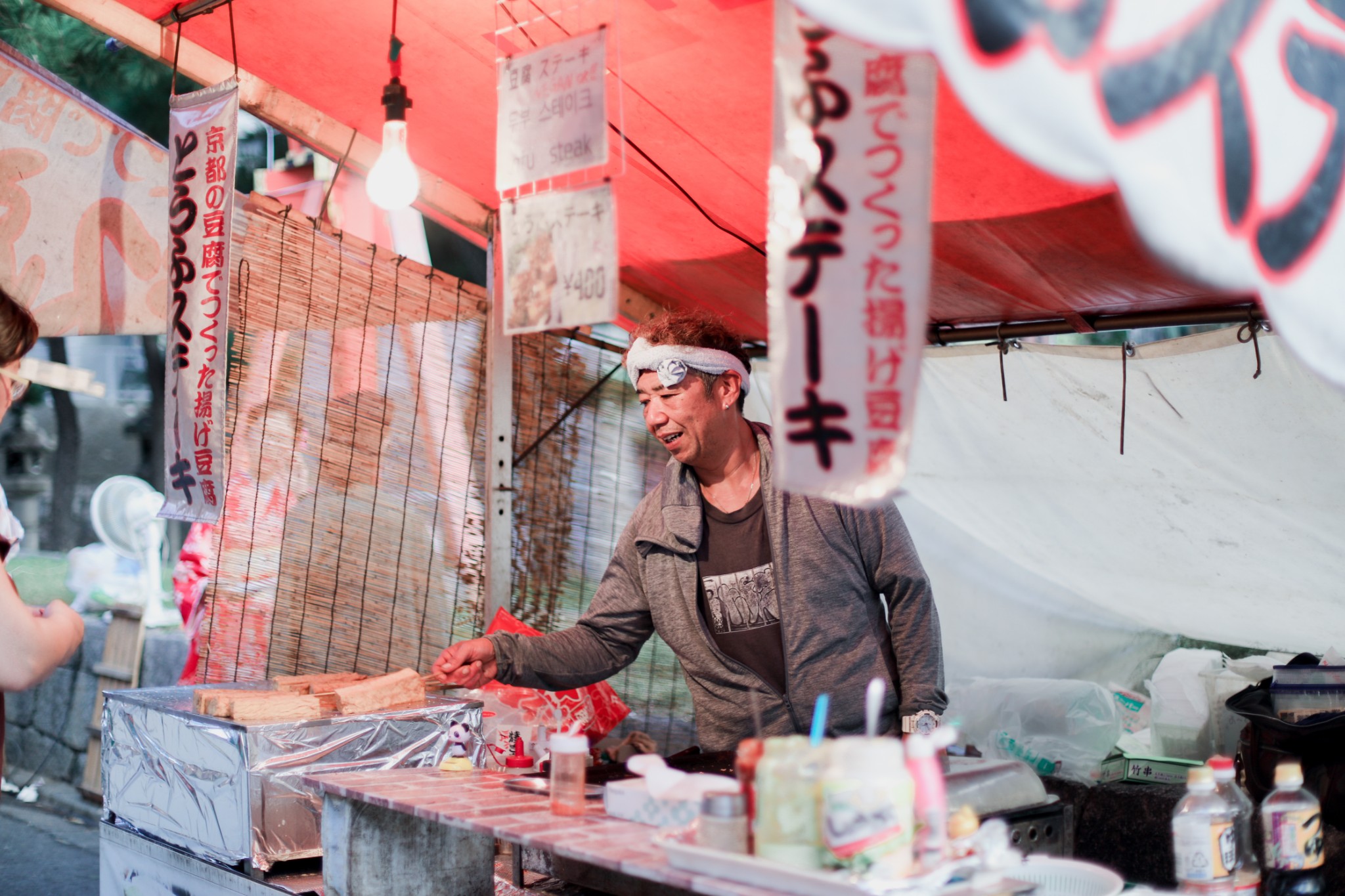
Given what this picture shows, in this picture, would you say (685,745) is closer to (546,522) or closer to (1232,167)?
(546,522)

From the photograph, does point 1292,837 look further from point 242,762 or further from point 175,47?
point 175,47

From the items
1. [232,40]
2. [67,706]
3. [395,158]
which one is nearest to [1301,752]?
[395,158]

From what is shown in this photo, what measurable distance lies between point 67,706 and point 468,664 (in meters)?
6.03

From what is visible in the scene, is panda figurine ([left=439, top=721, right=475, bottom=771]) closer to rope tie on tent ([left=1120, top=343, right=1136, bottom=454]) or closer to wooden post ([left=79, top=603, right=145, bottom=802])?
rope tie on tent ([left=1120, top=343, right=1136, bottom=454])

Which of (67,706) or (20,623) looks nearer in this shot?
(20,623)

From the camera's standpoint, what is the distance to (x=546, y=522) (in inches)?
199

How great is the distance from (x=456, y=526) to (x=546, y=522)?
1.60ft

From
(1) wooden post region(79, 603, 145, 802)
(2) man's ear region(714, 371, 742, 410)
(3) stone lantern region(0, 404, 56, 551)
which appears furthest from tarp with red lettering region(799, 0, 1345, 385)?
(3) stone lantern region(0, 404, 56, 551)

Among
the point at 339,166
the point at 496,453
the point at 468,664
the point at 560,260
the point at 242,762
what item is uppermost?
the point at 339,166

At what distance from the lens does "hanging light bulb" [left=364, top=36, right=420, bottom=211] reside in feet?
11.1

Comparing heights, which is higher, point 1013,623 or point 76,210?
point 76,210

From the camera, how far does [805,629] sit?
2957 millimetres

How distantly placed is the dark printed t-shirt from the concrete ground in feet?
13.0

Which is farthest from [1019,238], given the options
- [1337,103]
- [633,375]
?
[1337,103]
